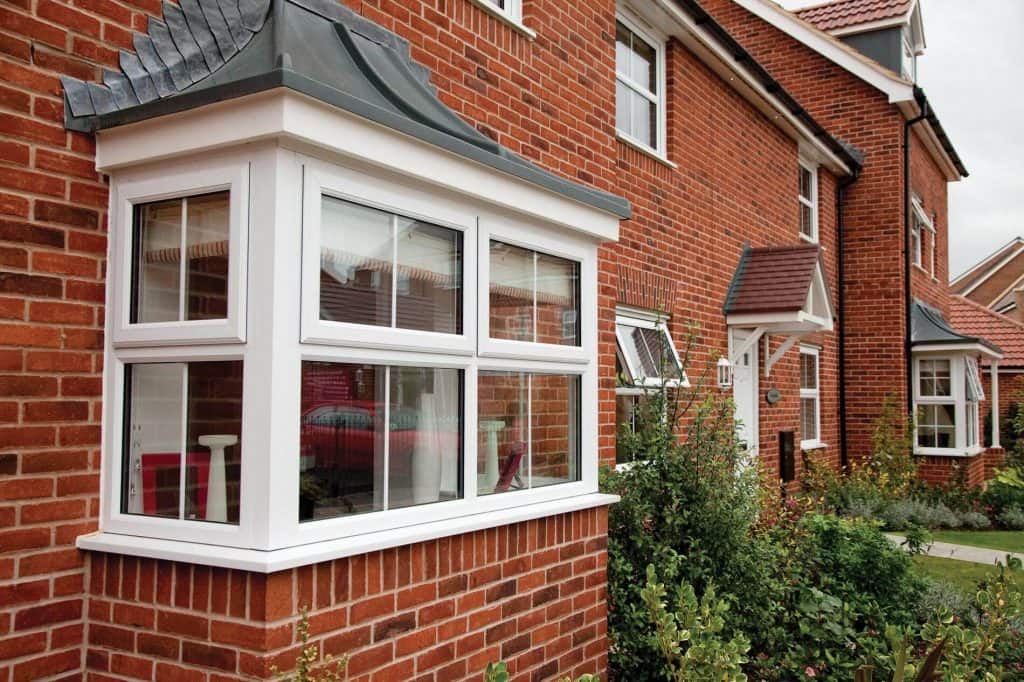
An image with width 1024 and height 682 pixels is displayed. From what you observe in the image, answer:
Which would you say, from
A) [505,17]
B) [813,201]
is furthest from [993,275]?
[505,17]

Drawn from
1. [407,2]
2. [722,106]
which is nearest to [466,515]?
[407,2]

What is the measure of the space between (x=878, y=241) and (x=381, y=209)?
1409 centimetres

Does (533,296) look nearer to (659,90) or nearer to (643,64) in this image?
(643,64)

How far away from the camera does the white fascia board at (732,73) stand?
8922mm

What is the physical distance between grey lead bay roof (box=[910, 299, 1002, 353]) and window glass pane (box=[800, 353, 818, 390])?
2.42 metres

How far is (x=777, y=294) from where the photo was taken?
34.3 ft

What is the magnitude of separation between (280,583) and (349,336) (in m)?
0.91

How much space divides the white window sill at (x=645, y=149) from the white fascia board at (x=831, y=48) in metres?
8.20

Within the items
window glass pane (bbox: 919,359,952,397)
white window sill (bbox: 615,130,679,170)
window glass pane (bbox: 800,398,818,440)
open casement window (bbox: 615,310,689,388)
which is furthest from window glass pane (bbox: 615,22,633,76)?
window glass pane (bbox: 919,359,952,397)

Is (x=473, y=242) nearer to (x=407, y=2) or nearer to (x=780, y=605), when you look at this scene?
(x=407, y=2)

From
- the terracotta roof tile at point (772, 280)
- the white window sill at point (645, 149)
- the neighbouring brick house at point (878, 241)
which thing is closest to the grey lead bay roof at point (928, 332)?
the neighbouring brick house at point (878, 241)

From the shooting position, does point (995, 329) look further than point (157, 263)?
Yes

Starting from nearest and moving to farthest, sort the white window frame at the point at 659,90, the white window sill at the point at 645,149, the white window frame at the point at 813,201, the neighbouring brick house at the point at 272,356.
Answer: the neighbouring brick house at the point at 272,356
the white window sill at the point at 645,149
the white window frame at the point at 659,90
the white window frame at the point at 813,201

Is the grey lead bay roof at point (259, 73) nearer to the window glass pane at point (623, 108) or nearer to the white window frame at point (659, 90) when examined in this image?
the window glass pane at point (623, 108)
